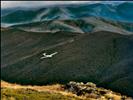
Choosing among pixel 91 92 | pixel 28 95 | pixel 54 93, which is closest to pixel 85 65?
pixel 91 92

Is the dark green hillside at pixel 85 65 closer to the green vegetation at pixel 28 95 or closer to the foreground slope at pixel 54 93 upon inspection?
the foreground slope at pixel 54 93

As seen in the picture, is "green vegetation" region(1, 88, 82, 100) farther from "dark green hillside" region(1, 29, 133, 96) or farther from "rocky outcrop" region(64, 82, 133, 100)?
"dark green hillside" region(1, 29, 133, 96)

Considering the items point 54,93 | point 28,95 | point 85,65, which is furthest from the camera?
point 85,65

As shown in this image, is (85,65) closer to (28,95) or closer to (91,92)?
(91,92)

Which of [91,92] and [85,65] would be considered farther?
[85,65]

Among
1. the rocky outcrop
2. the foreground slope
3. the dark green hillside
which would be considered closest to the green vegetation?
the foreground slope

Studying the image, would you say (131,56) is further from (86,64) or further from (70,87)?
(70,87)

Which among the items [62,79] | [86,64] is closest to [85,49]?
[86,64]

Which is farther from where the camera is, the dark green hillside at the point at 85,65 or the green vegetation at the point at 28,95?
the dark green hillside at the point at 85,65

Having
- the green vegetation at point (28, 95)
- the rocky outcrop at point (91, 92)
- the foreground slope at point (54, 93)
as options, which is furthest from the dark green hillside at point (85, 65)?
the green vegetation at point (28, 95)
